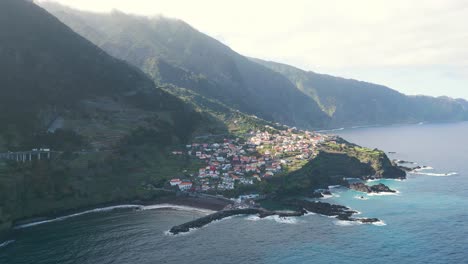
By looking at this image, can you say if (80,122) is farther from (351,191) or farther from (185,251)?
(351,191)

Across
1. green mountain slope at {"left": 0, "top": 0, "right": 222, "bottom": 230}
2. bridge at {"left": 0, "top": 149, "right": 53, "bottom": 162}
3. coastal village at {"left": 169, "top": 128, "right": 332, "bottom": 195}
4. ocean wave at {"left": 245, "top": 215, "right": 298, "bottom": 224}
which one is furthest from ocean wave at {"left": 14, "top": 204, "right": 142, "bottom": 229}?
ocean wave at {"left": 245, "top": 215, "right": 298, "bottom": 224}

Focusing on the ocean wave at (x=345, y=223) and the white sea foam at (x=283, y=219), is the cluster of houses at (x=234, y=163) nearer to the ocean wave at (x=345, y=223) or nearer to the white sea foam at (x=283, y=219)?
the white sea foam at (x=283, y=219)

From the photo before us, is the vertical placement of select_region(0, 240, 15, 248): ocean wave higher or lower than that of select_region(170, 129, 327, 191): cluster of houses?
lower

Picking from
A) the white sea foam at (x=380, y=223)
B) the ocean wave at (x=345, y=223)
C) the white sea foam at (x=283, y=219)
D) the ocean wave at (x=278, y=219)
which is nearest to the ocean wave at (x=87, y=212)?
the ocean wave at (x=278, y=219)

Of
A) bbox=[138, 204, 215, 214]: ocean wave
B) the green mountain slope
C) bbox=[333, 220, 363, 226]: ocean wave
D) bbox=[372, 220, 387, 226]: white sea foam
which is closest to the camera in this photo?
bbox=[372, 220, 387, 226]: white sea foam

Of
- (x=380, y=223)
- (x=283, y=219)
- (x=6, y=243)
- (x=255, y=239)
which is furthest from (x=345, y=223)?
(x=6, y=243)

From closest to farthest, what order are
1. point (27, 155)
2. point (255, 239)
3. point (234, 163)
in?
point (255, 239) < point (27, 155) < point (234, 163)

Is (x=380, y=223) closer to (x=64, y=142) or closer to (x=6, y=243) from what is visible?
(x=6, y=243)

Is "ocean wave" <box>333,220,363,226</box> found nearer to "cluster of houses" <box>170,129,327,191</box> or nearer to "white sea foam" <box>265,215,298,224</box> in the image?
"white sea foam" <box>265,215,298,224</box>
